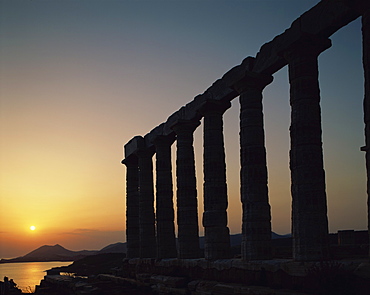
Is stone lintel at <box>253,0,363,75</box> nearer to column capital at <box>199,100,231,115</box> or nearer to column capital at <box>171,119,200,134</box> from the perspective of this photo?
column capital at <box>199,100,231,115</box>

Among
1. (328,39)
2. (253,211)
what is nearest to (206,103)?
(253,211)

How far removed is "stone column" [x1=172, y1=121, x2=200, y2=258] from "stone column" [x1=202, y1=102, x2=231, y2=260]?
2.52 m

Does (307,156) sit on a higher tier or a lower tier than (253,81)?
lower

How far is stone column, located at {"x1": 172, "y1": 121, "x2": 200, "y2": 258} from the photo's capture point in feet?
86.2

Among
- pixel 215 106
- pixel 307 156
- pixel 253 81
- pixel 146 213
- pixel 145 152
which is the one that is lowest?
pixel 146 213

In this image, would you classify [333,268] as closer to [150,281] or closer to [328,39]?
[328,39]

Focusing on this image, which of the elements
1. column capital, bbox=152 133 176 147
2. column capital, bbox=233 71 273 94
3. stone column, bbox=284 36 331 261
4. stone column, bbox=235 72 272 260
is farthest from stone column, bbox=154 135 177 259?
stone column, bbox=284 36 331 261

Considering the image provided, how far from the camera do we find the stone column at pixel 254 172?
805 inches

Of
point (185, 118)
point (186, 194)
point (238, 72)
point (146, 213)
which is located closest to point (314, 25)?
point (238, 72)

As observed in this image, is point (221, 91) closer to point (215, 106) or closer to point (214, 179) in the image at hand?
point (215, 106)

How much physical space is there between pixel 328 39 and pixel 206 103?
7.67 meters

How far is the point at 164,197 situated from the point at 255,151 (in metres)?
10.2

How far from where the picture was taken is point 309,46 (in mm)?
17859

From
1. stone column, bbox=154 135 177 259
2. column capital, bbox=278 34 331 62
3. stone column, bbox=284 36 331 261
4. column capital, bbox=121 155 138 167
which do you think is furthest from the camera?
column capital, bbox=121 155 138 167
